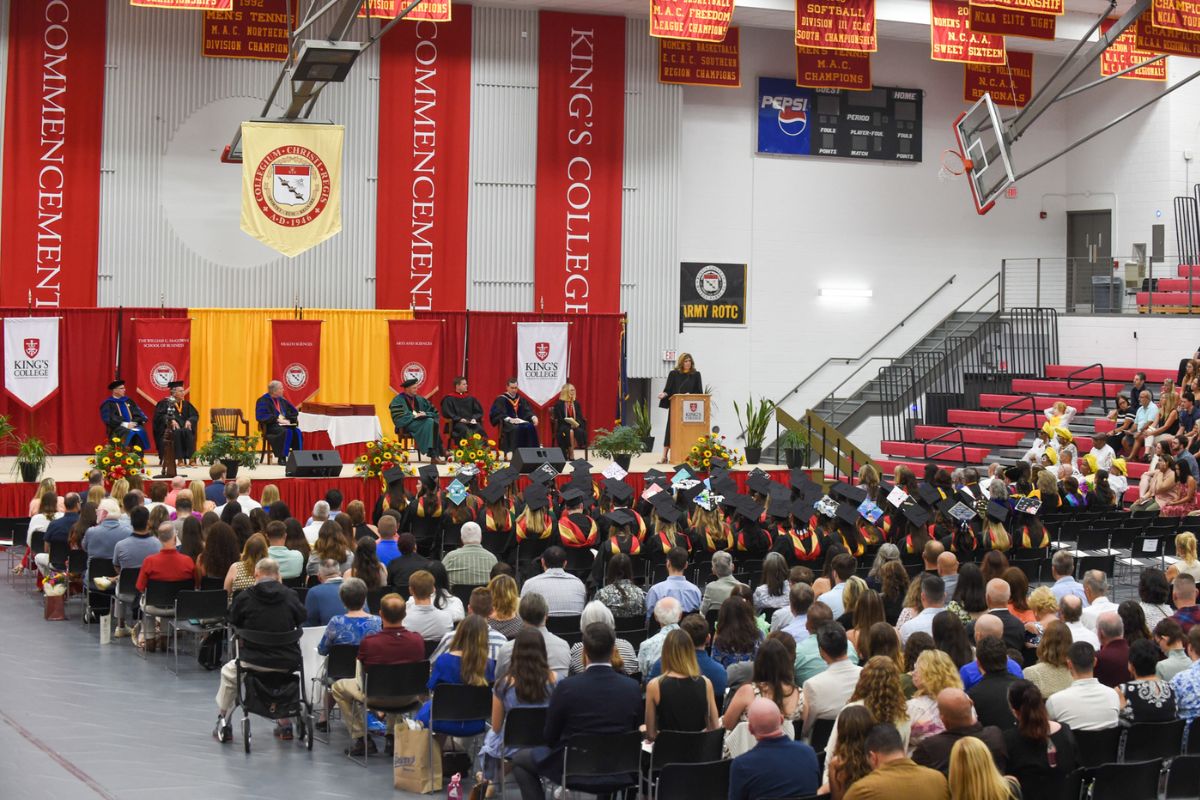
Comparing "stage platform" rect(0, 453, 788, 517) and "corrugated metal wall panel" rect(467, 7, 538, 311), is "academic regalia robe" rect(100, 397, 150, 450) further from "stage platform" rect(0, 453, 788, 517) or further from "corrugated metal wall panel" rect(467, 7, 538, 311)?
"corrugated metal wall panel" rect(467, 7, 538, 311)

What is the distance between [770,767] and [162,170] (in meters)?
18.0

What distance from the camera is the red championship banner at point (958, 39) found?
73.5ft

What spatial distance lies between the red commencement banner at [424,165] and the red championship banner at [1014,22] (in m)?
8.13

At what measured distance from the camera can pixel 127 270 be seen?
841 inches

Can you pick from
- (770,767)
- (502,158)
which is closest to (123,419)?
(502,158)

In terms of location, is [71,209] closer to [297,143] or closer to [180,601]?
[297,143]

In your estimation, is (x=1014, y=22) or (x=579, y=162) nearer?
(x=1014, y=22)

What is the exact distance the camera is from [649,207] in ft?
78.3

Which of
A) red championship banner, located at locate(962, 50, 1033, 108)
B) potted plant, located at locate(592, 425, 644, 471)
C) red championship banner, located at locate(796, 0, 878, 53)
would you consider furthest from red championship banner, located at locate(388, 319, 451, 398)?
red championship banner, located at locate(962, 50, 1033, 108)

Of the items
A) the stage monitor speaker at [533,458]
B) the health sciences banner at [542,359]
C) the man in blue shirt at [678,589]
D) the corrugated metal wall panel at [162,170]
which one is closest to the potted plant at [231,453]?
the stage monitor speaker at [533,458]

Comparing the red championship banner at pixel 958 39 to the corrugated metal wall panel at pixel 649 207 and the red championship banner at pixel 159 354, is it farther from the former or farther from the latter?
the red championship banner at pixel 159 354

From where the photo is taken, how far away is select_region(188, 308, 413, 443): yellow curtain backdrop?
21016 millimetres

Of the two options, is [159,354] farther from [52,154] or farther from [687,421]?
[687,421]

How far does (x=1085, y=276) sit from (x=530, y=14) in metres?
11.3
